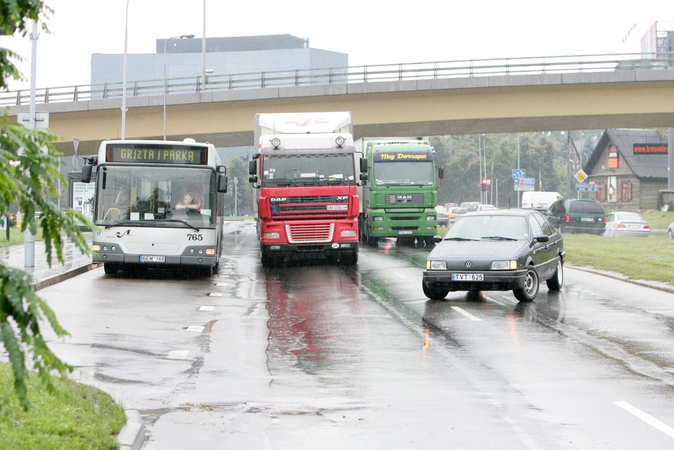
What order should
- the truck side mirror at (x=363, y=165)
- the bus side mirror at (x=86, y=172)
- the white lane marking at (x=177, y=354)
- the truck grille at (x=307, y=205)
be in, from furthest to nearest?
the truck side mirror at (x=363, y=165), the truck grille at (x=307, y=205), the bus side mirror at (x=86, y=172), the white lane marking at (x=177, y=354)

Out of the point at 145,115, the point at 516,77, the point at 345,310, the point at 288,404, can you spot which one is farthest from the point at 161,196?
the point at 145,115

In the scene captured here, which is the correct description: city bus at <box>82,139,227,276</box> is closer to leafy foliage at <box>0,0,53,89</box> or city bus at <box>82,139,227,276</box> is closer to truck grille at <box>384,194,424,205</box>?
truck grille at <box>384,194,424,205</box>

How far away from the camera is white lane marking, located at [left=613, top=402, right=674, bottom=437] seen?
22.6 feet

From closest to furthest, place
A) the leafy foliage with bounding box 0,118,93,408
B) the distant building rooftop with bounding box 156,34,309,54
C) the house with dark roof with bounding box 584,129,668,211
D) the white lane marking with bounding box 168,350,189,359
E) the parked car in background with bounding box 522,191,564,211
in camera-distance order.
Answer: the leafy foliage with bounding box 0,118,93,408 → the white lane marking with bounding box 168,350,189,359 → the parked car in background with bounding box 522,191,564,211 → the house with dark roof with bounding box 584,129,668,211 → the distant building rooftop with bounding box 156,34,309,54

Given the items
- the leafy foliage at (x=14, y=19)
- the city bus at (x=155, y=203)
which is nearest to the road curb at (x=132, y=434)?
the leafy foliage at (x=14, y=19)

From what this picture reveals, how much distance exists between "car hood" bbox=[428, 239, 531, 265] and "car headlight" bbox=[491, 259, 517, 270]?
0.09m

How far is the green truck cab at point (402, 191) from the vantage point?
109 ft

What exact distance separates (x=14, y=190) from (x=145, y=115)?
43.3m

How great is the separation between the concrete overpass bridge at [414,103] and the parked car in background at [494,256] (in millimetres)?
22690

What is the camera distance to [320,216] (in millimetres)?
23375

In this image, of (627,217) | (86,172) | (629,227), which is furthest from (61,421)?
(627,217)

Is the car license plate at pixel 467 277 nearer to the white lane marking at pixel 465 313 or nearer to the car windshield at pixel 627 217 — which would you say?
the white lane marking at pixel 465 313

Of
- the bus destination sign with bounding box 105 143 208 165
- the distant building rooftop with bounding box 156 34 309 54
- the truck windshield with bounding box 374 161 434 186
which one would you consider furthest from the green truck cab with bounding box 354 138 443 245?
the distant building rooftop with bounding box 156 34 309 54

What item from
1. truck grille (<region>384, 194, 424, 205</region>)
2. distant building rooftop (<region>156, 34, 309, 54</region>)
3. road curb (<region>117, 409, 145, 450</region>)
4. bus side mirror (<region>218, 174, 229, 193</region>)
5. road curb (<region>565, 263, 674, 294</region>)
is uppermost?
distant building rooftop (<region>156, 34, 309, 54</region>)
